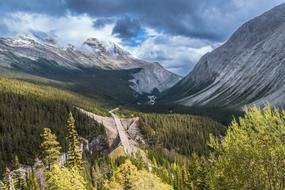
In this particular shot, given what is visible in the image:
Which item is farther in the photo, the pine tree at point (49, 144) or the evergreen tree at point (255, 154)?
the pine tree at point (49, 144)

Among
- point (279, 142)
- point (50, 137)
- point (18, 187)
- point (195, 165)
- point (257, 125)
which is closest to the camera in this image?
point (279, 142)

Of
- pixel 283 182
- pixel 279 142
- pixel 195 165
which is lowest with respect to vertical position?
pixel 283 182

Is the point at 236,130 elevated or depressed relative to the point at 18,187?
depressed

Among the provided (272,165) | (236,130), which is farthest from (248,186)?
(236,130)

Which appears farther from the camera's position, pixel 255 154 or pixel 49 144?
pixel 49 144

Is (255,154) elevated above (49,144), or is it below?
below

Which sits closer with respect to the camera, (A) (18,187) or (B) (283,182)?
(B) (283,182)

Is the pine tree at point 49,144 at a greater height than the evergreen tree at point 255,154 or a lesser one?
greater

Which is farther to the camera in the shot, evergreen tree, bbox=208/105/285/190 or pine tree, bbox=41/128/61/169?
pine tree, bbox=41/128/61/169

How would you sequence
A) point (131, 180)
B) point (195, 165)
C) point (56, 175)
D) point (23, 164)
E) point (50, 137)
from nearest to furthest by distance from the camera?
point (56, 175) < point (131, 180) < point (50, 137) < point (195, 165) < point (23, 164)

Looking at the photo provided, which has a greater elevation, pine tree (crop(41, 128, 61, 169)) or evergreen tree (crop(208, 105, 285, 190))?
pine tree (crop(41, 128, 61, 169))

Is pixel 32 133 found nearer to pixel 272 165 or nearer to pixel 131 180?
pixel 131 180
